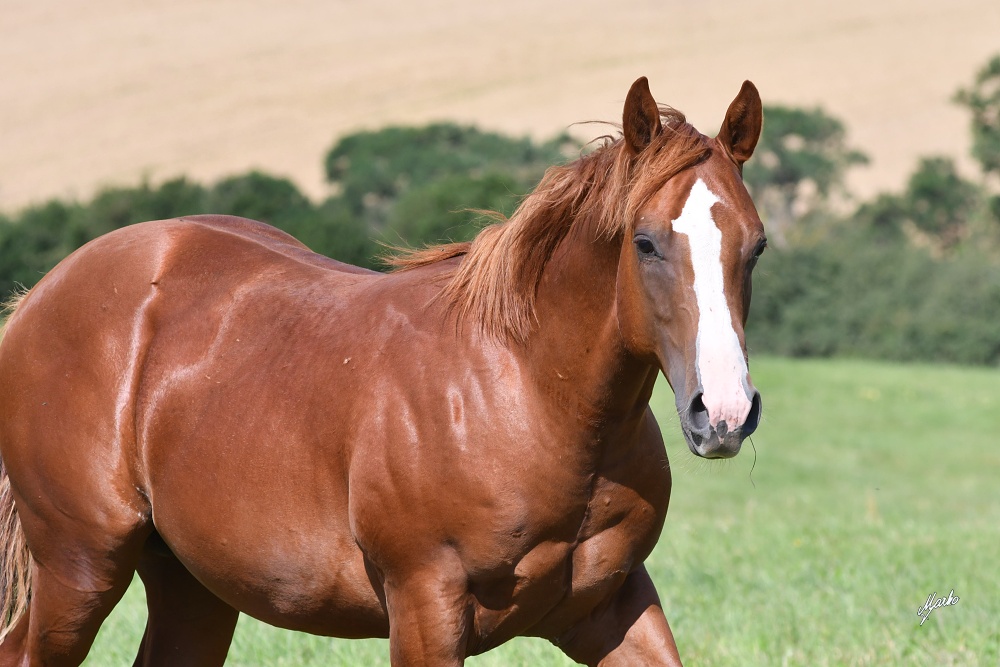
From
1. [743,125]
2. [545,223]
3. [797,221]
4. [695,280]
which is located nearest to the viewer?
[695,280]

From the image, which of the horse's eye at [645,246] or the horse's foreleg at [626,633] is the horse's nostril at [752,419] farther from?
the horse's foreleg at [626,633]

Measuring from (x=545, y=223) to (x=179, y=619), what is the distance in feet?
6.29

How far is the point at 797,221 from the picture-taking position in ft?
132

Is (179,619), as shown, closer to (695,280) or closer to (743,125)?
(695,280)

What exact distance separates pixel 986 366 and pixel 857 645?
25.0 metres

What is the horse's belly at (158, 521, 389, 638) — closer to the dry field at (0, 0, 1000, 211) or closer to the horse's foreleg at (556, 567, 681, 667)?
the horse's foreleg at (556, 567, 681, 667)

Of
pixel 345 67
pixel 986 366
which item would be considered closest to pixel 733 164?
pixel 986 366

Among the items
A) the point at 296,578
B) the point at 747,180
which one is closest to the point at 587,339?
the point at 296,578

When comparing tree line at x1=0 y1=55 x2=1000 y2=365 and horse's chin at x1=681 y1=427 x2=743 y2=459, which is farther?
tree line at x1=0 y1=55 x2=1000 y2=365

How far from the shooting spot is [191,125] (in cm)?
4644

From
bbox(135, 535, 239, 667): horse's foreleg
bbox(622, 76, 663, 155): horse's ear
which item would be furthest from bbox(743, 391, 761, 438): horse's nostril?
bbox(135, 535, 239, 667): horse's foreleg

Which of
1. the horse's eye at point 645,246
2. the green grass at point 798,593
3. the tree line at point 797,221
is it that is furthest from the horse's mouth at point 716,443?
the tree line at point 797,221

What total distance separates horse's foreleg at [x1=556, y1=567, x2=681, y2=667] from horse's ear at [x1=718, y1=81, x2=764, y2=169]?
121cm

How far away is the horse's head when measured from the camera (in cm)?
254
